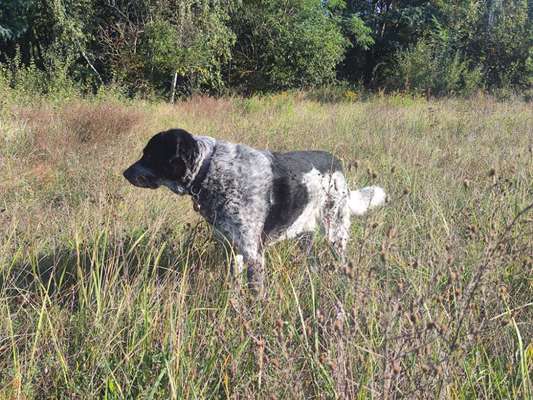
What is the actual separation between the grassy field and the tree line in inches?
287

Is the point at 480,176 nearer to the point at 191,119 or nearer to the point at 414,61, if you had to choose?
the point at 191,119

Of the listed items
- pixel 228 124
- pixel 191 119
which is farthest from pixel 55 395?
pixel 191 119

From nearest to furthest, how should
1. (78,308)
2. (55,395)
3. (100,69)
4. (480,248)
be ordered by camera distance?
(55,395) < (78,308) < (480,248) < (100,69)

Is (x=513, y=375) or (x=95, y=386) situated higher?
(x=513, y=375)

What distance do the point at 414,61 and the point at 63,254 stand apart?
16045 mm

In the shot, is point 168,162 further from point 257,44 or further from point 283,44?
point 257,44

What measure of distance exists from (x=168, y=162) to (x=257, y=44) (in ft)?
51.8

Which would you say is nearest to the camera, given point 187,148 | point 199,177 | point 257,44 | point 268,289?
point 268,289

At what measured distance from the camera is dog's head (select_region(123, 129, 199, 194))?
2715 mm

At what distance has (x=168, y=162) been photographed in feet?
9.02

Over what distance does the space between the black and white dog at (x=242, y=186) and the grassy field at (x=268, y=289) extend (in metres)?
0.16

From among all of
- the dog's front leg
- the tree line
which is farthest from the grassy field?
the tree line

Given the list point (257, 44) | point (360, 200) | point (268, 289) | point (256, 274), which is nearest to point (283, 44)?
point (257, 44)

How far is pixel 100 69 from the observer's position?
15016mm
